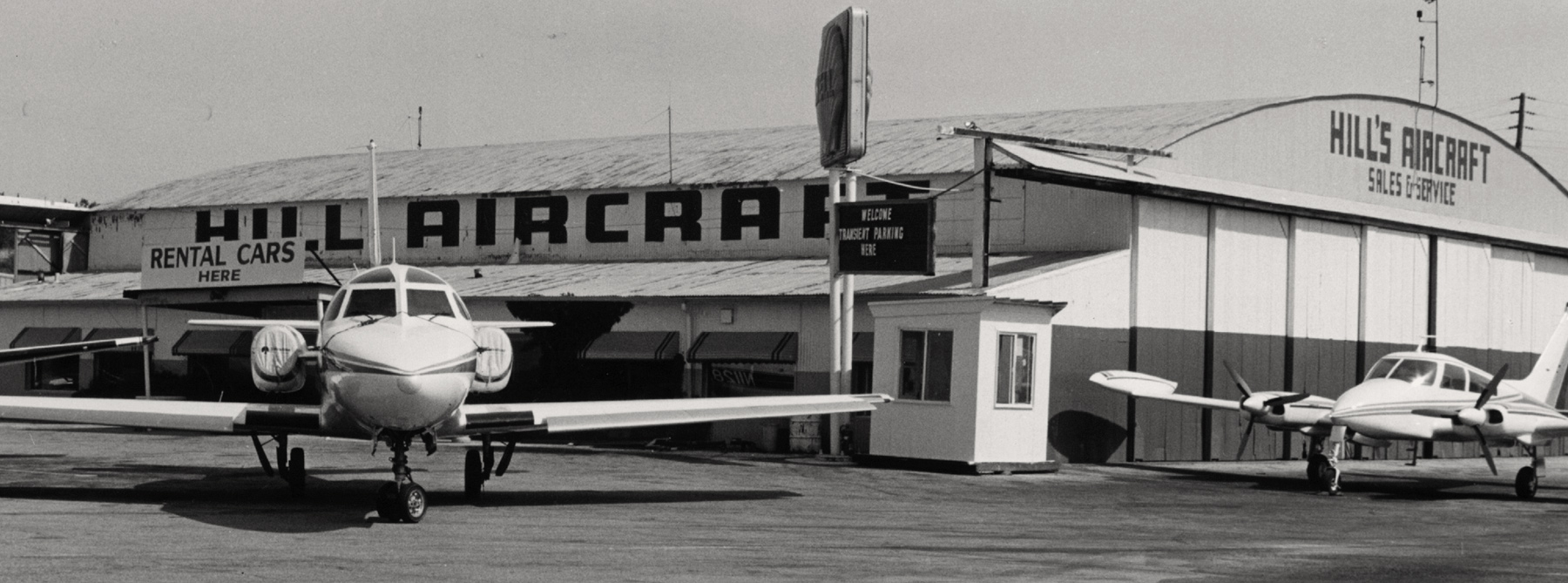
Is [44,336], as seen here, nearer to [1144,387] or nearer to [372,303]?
[1144,387]

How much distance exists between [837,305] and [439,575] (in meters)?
16.9

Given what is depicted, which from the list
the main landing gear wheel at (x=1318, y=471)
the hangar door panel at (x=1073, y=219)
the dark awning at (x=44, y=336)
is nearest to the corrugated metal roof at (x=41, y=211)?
the dark awning at (x=44, y=336)

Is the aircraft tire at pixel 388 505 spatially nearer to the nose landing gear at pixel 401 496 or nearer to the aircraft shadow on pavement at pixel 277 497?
the nose landing gear at pixel 401 496

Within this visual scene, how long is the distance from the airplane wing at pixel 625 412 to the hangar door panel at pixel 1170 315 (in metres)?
10.5

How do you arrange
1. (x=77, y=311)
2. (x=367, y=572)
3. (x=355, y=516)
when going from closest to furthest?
(x=367, y=572) → (x=355, y=516) → (x=77, y=311)

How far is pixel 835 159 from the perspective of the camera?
94.0ft

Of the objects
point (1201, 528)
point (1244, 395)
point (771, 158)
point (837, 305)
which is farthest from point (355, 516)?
point (771, 158)

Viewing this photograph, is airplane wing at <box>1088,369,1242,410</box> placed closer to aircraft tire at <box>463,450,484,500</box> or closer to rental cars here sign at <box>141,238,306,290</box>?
aircraft tire at <box>463,450,484,500</box>

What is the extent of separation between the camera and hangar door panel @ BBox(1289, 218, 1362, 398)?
112 feet

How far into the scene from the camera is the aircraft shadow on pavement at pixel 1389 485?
24.9 m

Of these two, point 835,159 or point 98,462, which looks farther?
point 835,159

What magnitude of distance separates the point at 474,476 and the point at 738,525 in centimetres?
402

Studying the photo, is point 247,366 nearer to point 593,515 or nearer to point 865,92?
point 865,92

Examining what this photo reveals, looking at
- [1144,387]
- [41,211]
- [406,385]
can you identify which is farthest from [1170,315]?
[41,211]
